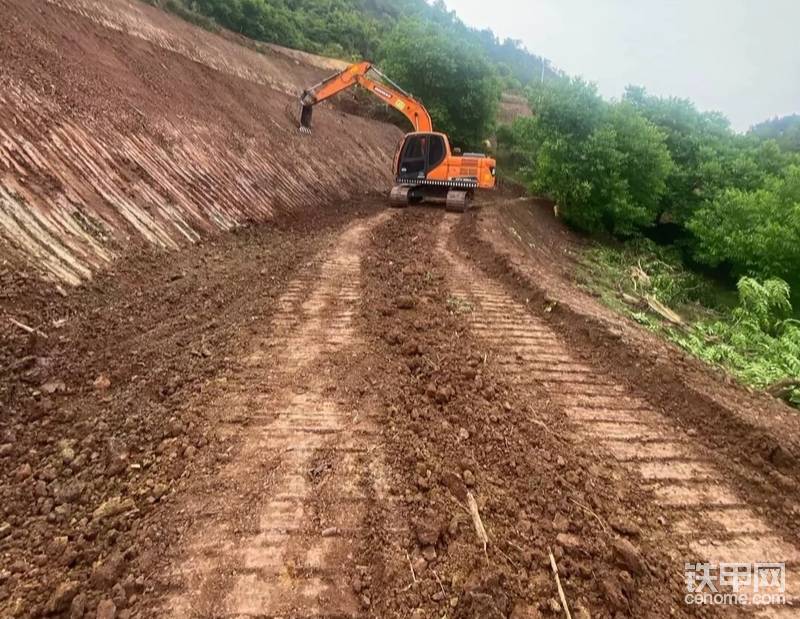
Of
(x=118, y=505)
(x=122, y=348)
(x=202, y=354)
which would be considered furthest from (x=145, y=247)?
(x=118, y=505)

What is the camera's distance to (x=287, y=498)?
10.5ft

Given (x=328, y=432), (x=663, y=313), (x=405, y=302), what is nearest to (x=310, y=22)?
(x=663, y=313)

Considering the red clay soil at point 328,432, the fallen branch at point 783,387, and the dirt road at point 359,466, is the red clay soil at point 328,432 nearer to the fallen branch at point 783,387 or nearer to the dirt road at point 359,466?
the dirt road at point 359,466

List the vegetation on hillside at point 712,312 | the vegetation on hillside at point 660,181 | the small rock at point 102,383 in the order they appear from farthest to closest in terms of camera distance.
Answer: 1. the vegetation on hillside at point 660,181
2. the vegetation on hillside at point 712,312
3. the small rock at point 102,383

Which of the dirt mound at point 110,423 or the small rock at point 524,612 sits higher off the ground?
the small rock at point 524,612

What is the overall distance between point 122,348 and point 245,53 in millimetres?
18559

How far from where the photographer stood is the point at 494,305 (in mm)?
7324

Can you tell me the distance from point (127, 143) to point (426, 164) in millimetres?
8187

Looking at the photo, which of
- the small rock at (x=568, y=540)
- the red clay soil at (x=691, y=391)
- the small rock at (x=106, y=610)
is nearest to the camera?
the small rock at (x=106, y=610)

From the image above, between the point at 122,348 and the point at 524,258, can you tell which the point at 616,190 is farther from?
the point at 122,348

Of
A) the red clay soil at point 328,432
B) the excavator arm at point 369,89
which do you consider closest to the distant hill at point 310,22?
the excavator arm at point 369,89

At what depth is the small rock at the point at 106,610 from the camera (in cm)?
240

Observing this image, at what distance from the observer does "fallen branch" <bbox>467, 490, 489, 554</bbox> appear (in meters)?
2.95

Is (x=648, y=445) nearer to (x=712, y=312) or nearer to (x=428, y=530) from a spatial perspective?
(x=428, y=530)
